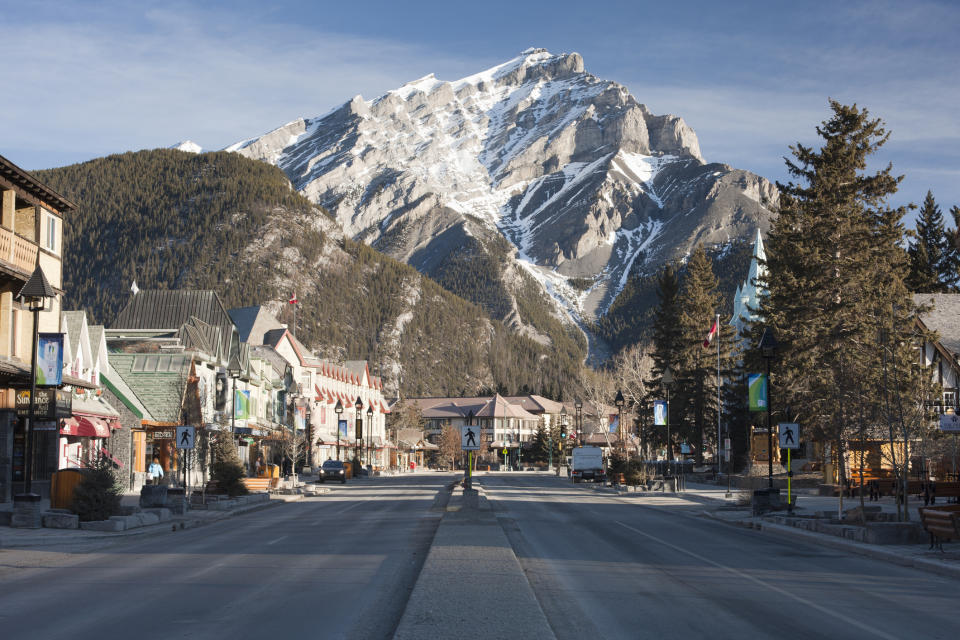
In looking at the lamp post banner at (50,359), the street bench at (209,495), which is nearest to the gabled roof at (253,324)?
the street bench at (209,495)

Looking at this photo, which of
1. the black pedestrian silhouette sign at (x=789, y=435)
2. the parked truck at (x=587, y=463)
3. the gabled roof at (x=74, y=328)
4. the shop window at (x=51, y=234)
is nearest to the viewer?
the black pedestrian silhouette sign at (x=789, y=435)

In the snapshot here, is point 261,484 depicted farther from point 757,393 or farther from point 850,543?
point 850,543

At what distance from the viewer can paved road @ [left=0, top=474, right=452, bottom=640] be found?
10844 mm

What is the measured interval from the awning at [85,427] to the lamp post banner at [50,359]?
774 cm

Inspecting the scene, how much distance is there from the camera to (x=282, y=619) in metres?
11.3

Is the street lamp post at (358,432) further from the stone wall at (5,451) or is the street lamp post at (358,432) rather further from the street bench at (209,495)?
the stone wall at (5,451)

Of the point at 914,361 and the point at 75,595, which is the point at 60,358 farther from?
the point at 914,361

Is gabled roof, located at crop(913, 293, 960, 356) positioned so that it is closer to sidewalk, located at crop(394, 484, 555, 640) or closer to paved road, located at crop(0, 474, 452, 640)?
paved road, located at crop(0, 474, 452, 640)

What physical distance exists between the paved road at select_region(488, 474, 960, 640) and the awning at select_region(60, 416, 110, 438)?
68.0ft

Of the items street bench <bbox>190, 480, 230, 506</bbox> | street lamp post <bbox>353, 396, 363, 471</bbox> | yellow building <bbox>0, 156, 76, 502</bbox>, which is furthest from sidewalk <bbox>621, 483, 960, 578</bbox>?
street lamp post <bbox>353, 396, 363, 471</bbox>

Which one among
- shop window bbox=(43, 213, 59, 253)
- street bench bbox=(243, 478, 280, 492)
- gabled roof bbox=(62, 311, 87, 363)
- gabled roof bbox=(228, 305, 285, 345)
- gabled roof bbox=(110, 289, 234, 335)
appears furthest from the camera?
gabled roof bbox=(228, 305, 285, 345)

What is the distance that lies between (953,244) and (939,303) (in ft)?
110

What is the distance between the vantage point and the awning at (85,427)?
36.6m

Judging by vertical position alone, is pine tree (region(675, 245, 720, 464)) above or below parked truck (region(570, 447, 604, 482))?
above
